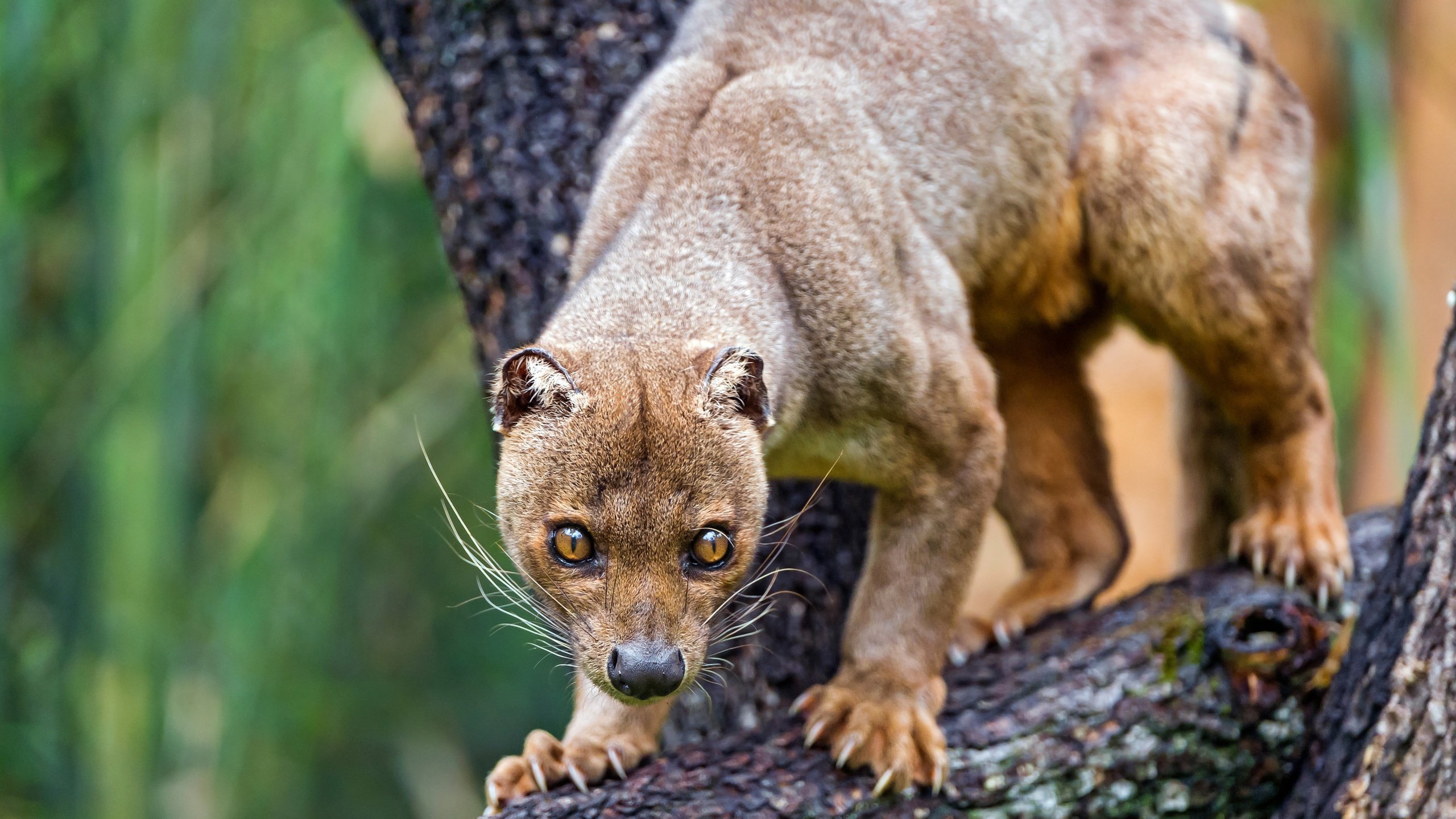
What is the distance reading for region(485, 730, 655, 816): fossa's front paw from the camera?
11.6ft

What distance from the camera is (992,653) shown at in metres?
4.36

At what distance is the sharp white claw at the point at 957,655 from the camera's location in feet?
14.4

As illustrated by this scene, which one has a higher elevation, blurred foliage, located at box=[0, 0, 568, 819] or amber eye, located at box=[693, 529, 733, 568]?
amber eye, located at box=[693, 529, 733, 568]

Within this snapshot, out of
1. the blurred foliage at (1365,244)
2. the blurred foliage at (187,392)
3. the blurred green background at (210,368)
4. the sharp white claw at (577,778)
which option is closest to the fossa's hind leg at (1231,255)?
the sharp white claw at (577,778)

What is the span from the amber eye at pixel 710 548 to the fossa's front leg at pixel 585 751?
374 mm

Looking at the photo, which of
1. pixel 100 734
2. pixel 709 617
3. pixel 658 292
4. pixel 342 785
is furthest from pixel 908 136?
pixel 342 785

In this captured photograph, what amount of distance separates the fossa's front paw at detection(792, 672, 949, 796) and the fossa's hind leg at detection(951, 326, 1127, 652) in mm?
1395

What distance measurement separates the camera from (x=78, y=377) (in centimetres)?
741

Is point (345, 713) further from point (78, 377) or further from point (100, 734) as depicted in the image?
point (78, 377)

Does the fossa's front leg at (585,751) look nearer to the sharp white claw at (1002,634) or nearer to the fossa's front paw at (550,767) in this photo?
the fossa's front paw at (550,767)

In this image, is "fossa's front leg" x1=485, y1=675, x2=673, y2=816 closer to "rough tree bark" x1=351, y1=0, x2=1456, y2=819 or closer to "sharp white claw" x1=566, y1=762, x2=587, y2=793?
"sharp white claw" x1=566, y1=762, x2=587, y2=793

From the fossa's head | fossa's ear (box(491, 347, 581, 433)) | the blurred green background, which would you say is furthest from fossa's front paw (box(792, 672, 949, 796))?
the blurred green background

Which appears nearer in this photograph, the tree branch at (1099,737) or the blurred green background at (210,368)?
the tree branch at (1099,737)

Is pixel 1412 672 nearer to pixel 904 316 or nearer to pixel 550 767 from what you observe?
pixel 904 316
